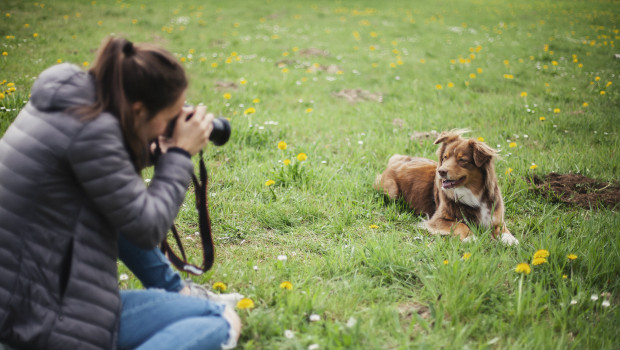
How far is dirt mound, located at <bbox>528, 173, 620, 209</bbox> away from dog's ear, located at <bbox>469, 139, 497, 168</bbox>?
94cm

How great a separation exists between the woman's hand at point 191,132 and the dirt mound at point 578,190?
3.08 metres

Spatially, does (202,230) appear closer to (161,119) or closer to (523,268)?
(161,119)

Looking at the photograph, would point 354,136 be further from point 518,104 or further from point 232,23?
point 232,23

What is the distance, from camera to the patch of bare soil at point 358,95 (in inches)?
241

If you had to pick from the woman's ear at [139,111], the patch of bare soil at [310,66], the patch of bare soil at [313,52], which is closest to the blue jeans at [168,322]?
the woman's ear at [139,111]

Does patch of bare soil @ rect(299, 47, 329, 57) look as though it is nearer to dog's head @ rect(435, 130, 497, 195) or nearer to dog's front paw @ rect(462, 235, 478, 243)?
dog's head @ rect(435, 130, 497, 195)

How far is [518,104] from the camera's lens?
5738 mm

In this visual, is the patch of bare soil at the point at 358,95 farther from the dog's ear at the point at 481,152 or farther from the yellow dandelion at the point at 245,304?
the yellow dandelion at the point at 245,304

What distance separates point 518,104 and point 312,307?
486cm

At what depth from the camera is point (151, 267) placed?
6.71 ft

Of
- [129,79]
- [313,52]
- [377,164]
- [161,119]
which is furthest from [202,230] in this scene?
[313,52]

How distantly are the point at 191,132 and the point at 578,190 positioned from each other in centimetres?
345

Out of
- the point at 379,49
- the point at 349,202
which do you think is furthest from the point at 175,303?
the point at 379,49

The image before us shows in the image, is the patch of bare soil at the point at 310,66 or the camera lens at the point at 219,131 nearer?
the camera lens at the point at 219,131
